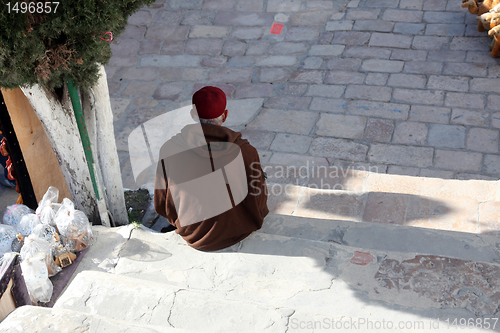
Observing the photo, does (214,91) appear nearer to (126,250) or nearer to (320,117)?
(126,250)

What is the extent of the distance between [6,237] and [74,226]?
0.51 meters

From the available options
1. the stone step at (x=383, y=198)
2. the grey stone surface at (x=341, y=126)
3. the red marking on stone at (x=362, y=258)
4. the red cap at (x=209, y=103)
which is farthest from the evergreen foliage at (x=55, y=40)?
the grey stone surface at (x=341, y=126)

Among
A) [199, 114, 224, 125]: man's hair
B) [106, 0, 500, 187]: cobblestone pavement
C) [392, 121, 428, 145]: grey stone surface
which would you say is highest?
[199, 114, 224, 125]: man's hair

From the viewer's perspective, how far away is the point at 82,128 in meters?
3.29

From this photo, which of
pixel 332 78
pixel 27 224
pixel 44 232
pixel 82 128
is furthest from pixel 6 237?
pixel 332 78

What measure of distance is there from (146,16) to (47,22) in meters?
5.75

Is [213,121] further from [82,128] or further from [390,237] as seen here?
[390,237]

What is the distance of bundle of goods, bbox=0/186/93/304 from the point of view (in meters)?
3.03

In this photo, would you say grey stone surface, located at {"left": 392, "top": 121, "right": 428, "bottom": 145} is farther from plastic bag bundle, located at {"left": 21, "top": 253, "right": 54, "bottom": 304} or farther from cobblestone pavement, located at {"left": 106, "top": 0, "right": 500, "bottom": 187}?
plastic bag bundle, located at {"left": 21, "top": 253, "right": 54, "bottom": 304}

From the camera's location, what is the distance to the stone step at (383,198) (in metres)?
4.02

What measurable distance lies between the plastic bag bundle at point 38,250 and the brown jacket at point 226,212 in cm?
81

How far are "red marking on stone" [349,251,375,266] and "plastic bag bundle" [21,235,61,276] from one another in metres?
2.07

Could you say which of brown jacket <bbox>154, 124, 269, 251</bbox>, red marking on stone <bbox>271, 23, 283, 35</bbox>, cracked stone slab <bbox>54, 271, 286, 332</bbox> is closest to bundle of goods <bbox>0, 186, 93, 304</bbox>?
cracked stone slab <bbox>54, 271, 286, 332</bbox>

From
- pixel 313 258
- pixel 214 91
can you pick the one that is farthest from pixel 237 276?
pixel 214 91
